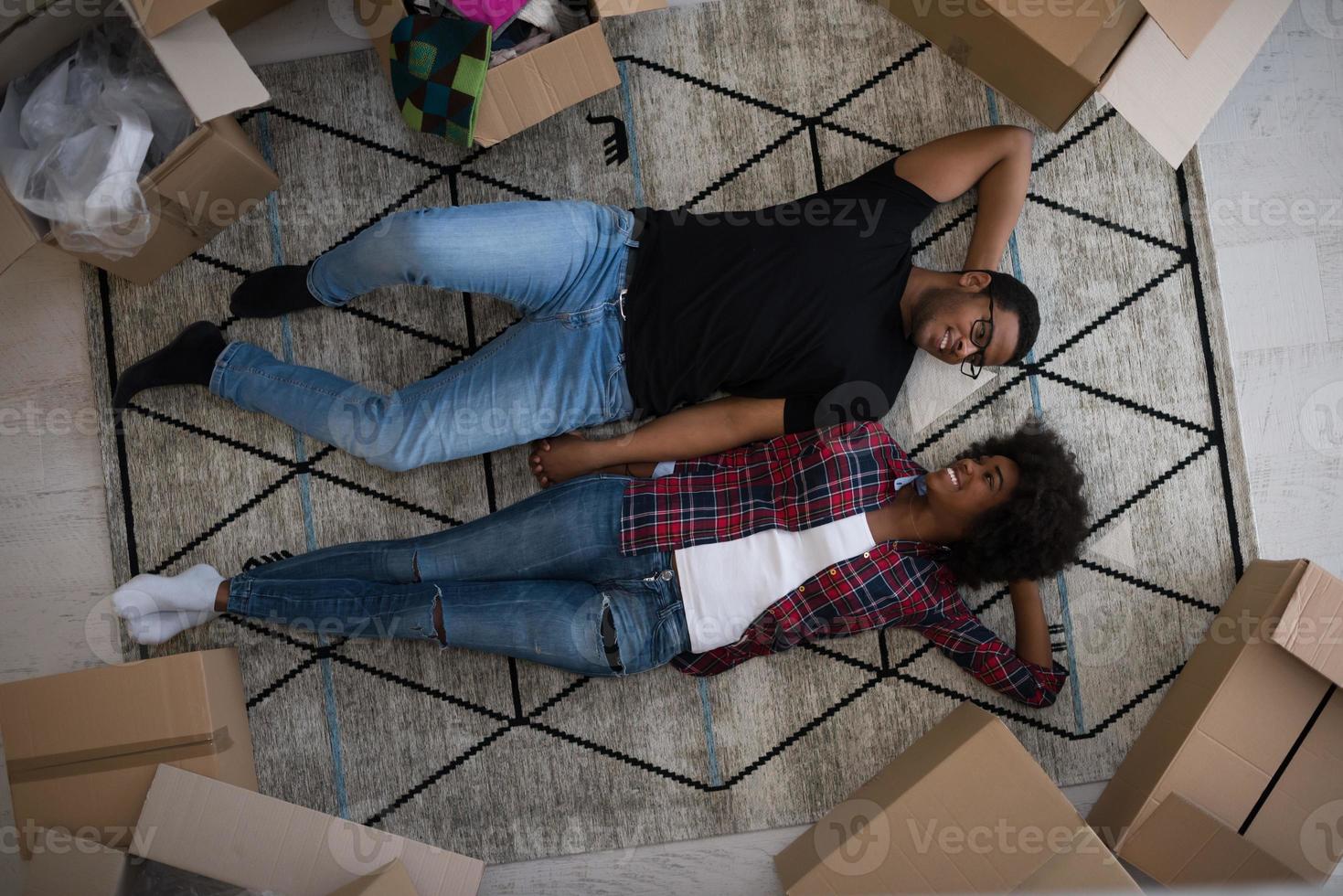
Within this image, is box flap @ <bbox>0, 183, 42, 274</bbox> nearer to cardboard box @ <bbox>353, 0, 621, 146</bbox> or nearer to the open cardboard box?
cardboard box @ <bbox>353, 0, 621, 146</bbox>

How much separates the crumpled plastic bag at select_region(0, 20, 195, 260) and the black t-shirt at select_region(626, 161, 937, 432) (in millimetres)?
945

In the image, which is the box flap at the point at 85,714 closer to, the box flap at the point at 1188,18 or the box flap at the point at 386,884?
the box flap at the point at 386,884

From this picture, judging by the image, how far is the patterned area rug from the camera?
189 cm

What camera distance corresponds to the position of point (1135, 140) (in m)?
1.95

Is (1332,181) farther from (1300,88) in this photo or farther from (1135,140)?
(1135,140)

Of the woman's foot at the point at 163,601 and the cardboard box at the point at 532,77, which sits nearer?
the cardboard box at the point at 532,77

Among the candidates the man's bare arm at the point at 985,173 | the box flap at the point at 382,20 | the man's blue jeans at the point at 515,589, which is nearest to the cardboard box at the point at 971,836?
the man's blue jeans at the point at 515,589

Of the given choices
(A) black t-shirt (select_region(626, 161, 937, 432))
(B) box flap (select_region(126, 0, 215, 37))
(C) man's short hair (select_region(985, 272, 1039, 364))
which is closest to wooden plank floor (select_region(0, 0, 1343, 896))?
(B) box flap (select_region(126, 0, 215, 37))

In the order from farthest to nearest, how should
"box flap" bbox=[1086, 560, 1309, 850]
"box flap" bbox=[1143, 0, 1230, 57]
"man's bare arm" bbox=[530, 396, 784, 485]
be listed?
"man's bare arm" bbox=[530, 396, 784, 485] → "box flap" bbox=[1086, 560, 1309, 850] → "box flap" bbox=[1143, 0, 1230, 57]

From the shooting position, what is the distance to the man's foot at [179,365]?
6.10 ft

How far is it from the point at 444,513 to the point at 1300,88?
2048 mm

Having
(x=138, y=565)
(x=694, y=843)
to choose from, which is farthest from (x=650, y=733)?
(x=138, y=565)

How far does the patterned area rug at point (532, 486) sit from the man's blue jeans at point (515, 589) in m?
0.13

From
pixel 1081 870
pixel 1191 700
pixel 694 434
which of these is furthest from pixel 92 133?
pixel 1191 700
